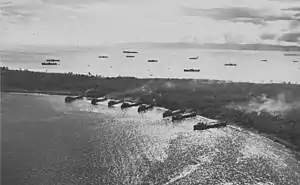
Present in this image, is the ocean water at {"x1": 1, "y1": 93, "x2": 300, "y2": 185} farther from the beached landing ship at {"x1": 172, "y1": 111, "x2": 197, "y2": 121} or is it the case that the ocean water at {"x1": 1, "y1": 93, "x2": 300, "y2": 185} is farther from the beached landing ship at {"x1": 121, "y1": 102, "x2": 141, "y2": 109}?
the beached landing ship at {"x1": 121, "y1": 102, "x2": 141, "y2": 109}

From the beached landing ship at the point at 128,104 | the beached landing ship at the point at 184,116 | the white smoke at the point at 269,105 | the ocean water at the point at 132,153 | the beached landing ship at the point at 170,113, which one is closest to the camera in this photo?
the ocean water at the point at 132,153

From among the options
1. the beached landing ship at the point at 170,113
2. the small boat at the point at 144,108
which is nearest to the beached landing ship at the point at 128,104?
the small boat at the point at 144,108

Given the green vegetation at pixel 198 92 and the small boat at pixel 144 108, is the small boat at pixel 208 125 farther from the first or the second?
the small boat at pixel 144 108

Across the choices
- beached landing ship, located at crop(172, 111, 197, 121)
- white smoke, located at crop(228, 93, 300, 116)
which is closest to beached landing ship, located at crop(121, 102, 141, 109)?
beached landing ship, located at crop(172, 111, 197, 121)

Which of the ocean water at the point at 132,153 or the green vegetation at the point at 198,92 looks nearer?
the ocean water at the point at 132,153

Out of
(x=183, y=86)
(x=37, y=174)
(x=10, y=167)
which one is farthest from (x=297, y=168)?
Result: (x=183, y=86)

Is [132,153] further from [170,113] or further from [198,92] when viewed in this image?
[198,92]

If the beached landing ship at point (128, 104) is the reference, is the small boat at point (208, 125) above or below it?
below
